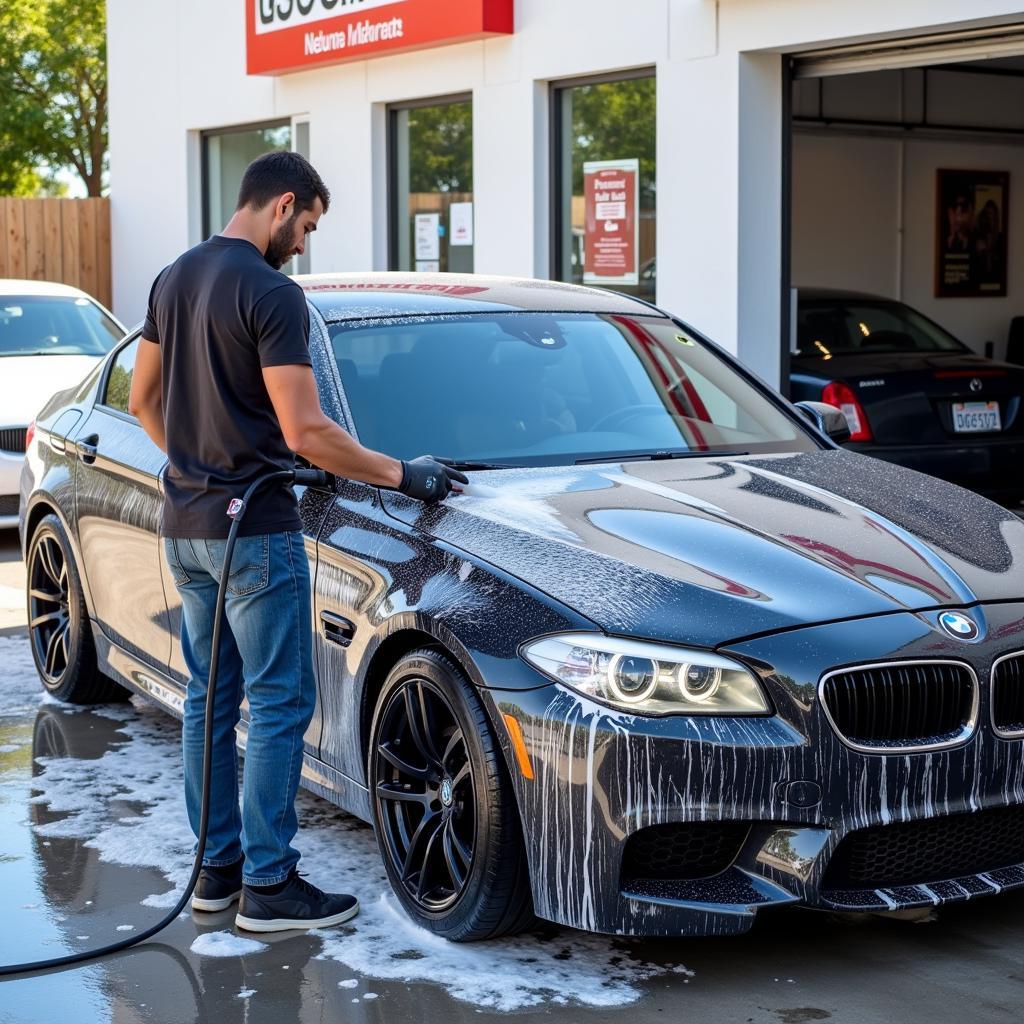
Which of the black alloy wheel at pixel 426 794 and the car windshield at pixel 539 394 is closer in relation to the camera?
the black alloy wheel at pixel 426 794

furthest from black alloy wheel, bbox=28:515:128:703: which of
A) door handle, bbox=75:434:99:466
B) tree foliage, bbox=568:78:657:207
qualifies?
tree foliage, bbox=568:78:657:207

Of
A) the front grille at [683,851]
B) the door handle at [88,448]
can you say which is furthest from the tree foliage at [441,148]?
the front grille at [683,851]

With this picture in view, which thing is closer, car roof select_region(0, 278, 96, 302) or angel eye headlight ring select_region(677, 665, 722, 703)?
angel eye headlight ring select_region(677, 665, 722, 703)

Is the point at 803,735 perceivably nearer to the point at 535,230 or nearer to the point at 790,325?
the point at 790,325

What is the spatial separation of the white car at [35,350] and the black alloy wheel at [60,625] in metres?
3.76

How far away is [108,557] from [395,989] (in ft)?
8.34

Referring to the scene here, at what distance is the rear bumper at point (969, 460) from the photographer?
10.1m

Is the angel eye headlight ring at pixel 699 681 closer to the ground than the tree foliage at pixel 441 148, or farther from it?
closer to the ground

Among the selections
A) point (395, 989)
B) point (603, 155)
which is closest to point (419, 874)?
point (395, 989)

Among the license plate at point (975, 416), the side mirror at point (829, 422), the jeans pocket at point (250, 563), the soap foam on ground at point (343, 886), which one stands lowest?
the soap foam on ground at point (343, 886)

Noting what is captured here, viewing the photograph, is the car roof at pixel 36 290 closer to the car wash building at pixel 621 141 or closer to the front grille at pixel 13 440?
the front grille at pixel 13 440

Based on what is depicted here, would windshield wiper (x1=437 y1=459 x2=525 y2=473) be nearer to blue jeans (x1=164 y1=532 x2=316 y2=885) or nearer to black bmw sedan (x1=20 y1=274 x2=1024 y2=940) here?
black bmw sedan (x1=20 y1=274 x2=1024 y2=940)

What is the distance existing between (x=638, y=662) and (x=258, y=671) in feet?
3.33

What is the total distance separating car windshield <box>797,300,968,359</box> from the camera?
11.3 meters
